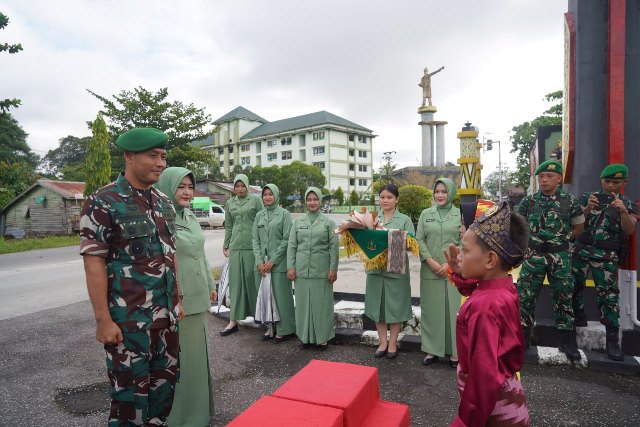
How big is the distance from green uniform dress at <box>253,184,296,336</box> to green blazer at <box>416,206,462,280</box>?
1.62 meters

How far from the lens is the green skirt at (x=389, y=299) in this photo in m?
4.36

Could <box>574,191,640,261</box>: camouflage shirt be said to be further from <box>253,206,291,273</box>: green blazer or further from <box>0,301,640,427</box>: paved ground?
<box>253,206,291,273</box>: green blazer

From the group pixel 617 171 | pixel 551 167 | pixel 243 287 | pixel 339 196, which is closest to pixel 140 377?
pixel 243 287

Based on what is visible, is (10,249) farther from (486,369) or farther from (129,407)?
(486,369)

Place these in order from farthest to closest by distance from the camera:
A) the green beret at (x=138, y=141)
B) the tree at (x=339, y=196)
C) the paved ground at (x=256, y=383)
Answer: the tree at (x=339, y=196) → the paved ground at (x=256, y=383) → the green beret at (x=138, y=141)

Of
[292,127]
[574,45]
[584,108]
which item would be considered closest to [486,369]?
[584,108]

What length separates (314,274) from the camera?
A: 4699mm

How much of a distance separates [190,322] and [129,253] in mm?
1008

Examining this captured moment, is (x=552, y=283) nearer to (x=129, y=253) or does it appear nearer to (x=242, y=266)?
(x=242, y=266)

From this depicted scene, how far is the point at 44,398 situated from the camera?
11.7 feet

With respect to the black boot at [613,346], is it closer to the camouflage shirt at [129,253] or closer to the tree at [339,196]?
the camouflage shirt at [129,253]

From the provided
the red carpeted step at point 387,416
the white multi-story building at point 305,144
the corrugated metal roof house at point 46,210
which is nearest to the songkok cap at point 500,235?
the red carpeted step at point 387,416

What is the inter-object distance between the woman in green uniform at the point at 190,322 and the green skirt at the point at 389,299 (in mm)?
1895

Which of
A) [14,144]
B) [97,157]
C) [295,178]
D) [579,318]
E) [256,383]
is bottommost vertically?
[256,383]
